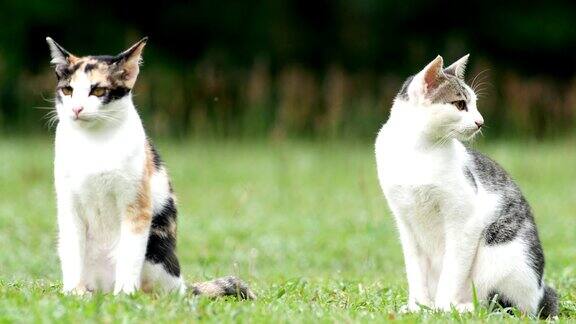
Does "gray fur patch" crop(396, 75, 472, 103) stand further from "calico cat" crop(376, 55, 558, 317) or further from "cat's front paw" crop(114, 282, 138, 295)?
"cat's front paw" crop(114, 282, 138, 295)

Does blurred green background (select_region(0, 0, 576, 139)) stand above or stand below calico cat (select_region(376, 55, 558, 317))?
below

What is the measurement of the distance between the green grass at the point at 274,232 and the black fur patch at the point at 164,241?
453 mm

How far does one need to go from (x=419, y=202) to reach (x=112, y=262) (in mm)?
2089

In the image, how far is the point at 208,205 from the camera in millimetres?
15648

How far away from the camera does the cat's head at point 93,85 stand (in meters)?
6.80

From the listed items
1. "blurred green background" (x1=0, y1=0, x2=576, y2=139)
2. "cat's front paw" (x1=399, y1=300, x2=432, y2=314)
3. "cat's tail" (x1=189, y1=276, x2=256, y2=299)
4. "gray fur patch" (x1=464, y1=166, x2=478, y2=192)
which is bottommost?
"blurred green background" (x1=0, y1=0, x2=576, y2=139)

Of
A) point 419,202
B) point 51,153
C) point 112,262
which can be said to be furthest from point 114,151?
point 51,153

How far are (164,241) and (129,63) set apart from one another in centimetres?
122

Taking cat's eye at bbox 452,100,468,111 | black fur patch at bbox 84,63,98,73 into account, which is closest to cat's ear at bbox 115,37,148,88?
black fur patch at bbox 84,63,98,73

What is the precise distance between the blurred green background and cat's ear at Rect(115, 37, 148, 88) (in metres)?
14.3

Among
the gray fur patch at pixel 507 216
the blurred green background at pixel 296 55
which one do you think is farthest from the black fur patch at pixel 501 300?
the blurred green background at pixel 296 55

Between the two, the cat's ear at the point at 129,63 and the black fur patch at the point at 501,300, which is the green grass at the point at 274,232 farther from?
the cat's ear at the point at 129,63

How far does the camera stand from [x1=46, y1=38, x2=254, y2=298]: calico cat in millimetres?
6789

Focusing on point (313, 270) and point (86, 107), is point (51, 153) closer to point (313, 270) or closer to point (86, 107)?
point (313, 270)
